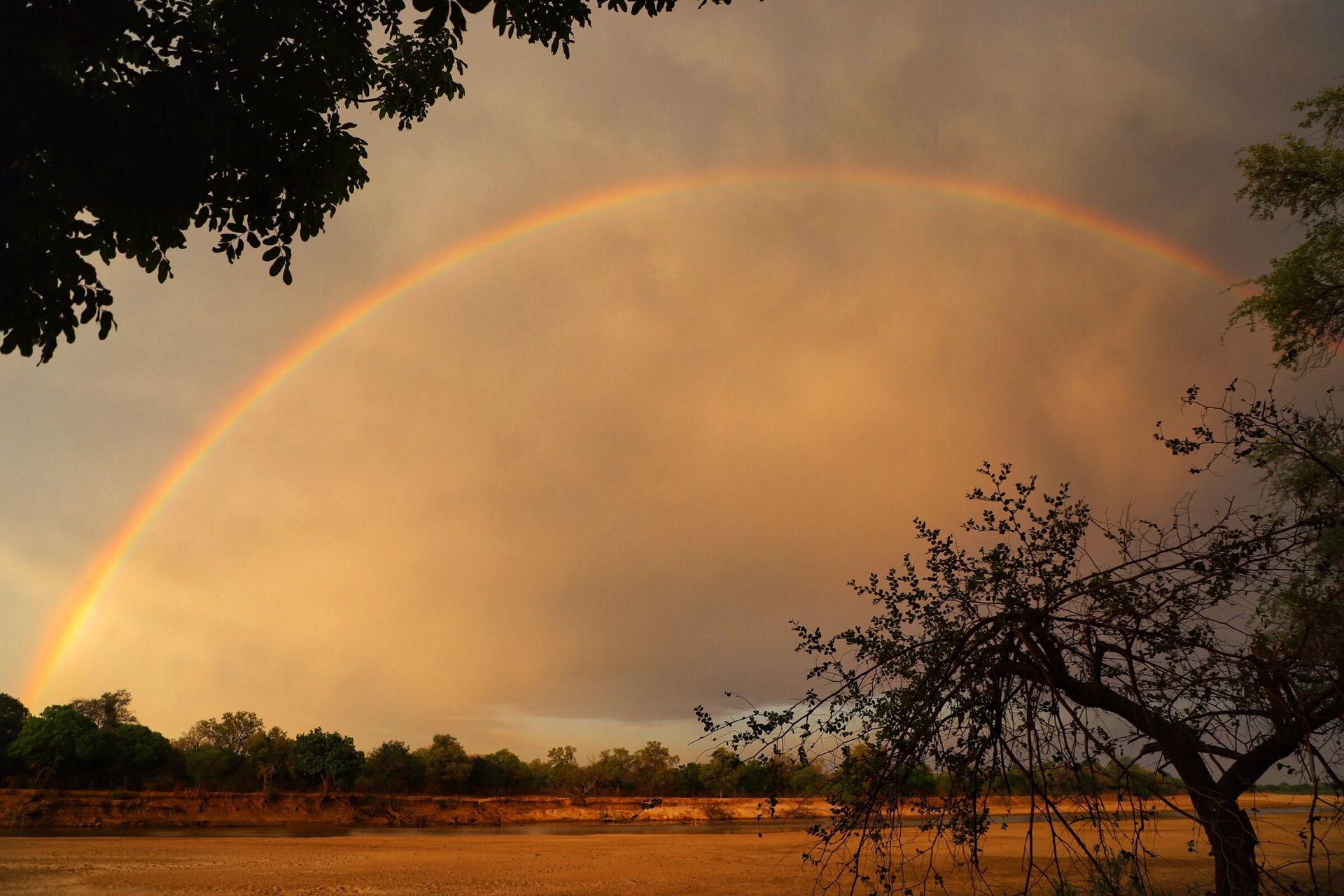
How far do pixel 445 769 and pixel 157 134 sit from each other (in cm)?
8770

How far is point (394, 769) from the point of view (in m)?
78.1

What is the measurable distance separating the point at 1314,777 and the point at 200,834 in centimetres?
5916

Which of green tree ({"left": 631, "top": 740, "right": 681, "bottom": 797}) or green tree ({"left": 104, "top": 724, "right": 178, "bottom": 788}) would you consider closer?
green tree ({"left": 104, "top": 724, "right": 178, "bottom": 788})

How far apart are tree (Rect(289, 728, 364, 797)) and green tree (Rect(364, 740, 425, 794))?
4739 mm

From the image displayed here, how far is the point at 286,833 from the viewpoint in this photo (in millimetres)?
51156

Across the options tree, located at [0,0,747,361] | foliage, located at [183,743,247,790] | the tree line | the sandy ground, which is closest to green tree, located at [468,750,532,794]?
the tree line

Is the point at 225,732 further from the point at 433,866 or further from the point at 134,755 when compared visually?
the point at 433,866

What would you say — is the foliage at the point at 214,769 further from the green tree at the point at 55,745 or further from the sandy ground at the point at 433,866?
the sandy ground at the point at 433,866

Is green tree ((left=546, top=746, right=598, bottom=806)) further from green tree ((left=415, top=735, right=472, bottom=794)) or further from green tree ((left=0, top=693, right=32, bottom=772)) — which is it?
green tree ((left=0, top=693, right=32, bottom=772))

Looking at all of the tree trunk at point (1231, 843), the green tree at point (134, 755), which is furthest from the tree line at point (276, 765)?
the tree trunk at point (1231, 843)

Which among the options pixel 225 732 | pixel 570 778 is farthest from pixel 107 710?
pixel 570 778

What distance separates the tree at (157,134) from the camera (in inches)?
212

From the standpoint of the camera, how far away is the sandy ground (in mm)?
24422

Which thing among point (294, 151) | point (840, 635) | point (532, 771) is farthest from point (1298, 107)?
point (532, 771)
